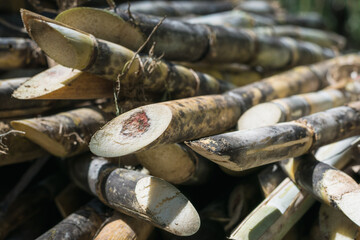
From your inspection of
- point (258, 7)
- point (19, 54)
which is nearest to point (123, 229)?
point (19, 54)

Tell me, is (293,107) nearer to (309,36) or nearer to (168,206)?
(168,206)

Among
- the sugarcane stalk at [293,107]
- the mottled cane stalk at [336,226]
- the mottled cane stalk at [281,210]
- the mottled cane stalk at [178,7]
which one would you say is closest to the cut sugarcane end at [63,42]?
the sugarcane stalk at [293,107]

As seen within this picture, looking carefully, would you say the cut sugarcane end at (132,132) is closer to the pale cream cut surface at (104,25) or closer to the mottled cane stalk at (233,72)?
the pale cream cut surface at (104,25)

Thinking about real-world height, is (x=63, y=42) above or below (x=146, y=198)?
above

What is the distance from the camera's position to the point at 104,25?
1.40 m

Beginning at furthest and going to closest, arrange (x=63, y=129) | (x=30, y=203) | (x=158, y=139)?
1. (x=30, y=203)
2. (x=63, y=129)
3. (x=158, y=139)

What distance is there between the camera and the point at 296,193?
1.39 m

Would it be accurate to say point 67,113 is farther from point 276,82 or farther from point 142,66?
point 276,82

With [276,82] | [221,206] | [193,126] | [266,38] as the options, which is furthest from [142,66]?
[266,38]

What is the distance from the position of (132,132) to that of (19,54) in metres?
0.97

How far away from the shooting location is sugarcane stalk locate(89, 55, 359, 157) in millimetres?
1072

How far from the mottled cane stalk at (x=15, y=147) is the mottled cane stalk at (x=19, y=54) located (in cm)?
37

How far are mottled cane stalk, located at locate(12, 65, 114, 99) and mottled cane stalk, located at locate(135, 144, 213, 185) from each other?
31cm

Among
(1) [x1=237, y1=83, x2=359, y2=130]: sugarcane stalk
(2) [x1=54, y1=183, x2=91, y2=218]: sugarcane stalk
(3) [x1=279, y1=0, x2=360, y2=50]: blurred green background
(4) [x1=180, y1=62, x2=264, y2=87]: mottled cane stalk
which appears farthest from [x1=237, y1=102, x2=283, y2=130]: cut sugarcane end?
(3) [x1=279, y1=0, x2=360, y2=50]: blurred green background
